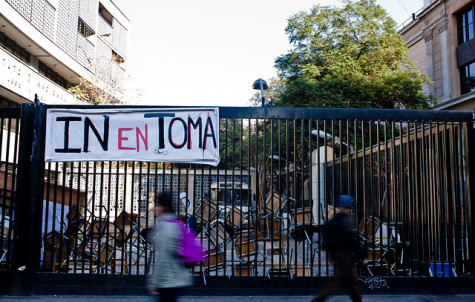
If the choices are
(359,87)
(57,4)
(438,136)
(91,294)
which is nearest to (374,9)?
(359,87)

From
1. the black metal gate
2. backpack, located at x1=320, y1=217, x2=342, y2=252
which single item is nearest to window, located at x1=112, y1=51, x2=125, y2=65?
the black metal gate

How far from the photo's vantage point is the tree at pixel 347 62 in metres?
24.6

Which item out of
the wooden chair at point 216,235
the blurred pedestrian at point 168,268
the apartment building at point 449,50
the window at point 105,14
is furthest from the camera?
the window at point 105,14

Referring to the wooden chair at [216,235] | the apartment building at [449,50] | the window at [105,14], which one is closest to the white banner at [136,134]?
the wooden chair at [216,235]

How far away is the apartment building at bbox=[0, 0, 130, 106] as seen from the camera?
2034cm

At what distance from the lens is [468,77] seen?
26625 mm

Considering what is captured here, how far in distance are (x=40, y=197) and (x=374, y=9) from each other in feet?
86.7

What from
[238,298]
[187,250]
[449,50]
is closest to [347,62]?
[449,50]

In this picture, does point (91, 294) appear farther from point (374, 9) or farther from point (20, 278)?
point (374, 9)

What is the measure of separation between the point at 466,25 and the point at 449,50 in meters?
1.86

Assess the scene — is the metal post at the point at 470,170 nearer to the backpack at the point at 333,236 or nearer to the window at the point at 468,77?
the backpack at the point at 333,236

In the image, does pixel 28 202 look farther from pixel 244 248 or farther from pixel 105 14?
pixel 105 14

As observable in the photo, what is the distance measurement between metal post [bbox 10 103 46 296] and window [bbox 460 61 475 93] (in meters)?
27.7

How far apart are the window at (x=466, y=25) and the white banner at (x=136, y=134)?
26.7 meters
